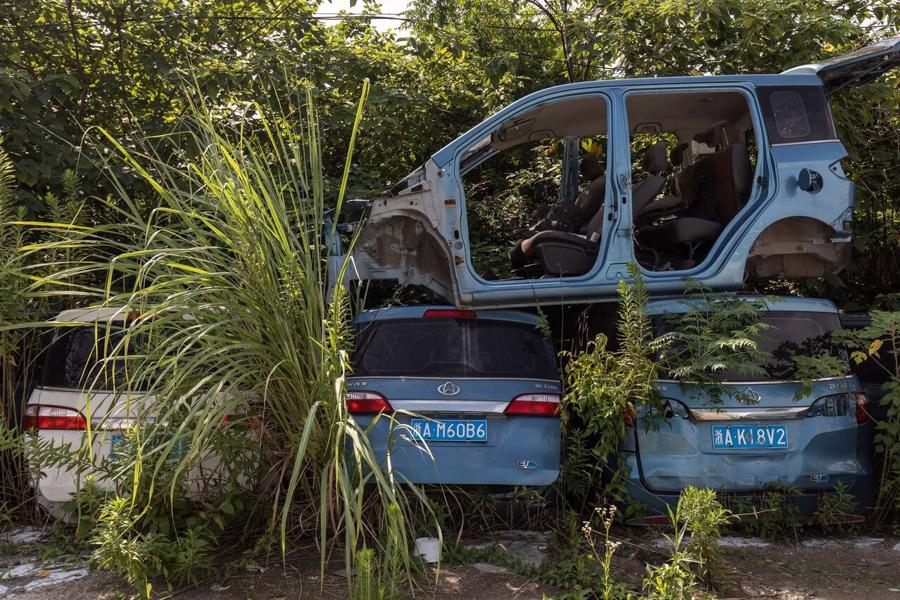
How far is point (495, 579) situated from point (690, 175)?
3.93 m

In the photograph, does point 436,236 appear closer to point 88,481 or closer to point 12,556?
point 88,481

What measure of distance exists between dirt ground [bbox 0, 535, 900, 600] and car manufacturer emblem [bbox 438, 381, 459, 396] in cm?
96

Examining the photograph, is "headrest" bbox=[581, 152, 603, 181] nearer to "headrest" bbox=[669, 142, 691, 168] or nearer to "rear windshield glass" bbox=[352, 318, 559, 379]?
"headrest" bbox=[669, 142, 691, 168]

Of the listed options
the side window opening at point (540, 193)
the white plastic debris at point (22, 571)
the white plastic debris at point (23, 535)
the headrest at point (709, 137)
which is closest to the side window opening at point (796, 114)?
the headrest at point (709, 137)

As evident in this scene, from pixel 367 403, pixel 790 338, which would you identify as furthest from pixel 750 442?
pixel 367 403

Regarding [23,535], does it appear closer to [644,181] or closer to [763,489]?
[763,489]

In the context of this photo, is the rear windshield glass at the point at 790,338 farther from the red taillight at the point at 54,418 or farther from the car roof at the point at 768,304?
the red taillight at the point at 54,418

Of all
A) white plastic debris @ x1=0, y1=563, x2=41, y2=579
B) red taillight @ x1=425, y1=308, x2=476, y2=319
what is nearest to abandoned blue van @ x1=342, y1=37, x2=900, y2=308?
red taillight @ x1=425, y1=308, x2=476, y2=319

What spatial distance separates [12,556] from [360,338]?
2.45m

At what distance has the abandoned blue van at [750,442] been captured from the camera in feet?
15.2

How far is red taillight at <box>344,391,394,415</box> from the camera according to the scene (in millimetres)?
4543

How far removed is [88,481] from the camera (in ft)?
13.2

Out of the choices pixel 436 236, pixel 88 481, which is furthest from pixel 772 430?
pixel 88 481

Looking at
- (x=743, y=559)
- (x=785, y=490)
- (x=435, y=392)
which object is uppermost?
(x=435, y=392)
